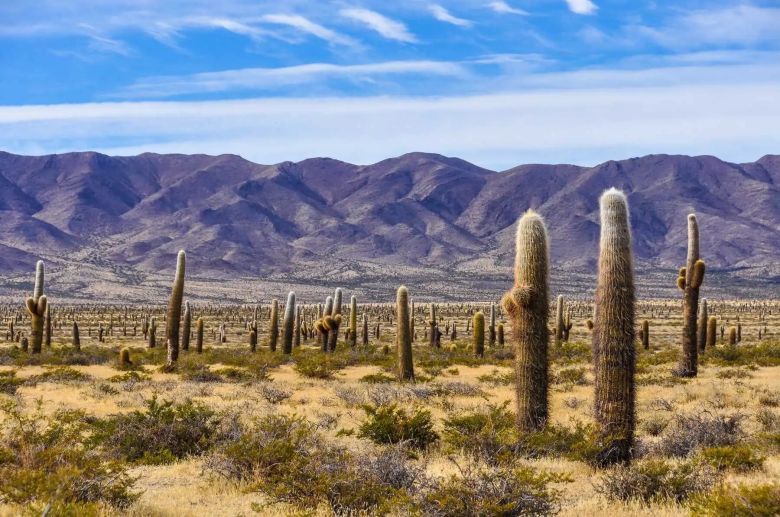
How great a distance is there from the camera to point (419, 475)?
8625mm

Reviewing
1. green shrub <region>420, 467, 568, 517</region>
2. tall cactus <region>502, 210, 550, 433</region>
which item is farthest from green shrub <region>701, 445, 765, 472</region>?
green shrub <region>420, 467, 568, 517</region>

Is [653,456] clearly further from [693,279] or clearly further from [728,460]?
[693,279]

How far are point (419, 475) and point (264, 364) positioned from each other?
1928 centimetres

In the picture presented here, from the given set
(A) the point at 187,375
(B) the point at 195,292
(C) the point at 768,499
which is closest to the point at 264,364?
(A) the point at 187,375

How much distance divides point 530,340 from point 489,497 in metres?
4.34

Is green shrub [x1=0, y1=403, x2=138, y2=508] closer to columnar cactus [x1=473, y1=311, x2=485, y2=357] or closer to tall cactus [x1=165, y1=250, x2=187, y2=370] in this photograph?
tall cactus [x1=165, y1=250, x2=187, y2=370]

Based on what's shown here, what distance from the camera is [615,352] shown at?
10023 mm

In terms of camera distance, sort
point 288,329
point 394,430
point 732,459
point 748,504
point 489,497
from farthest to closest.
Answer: point 288,329, point 394,430, point 732,459, point 489,497, point 748,504

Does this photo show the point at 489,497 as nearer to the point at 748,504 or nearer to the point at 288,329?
the point at 748,504

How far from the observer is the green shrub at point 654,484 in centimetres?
819

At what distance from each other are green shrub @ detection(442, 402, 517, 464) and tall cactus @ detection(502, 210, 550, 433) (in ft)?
1.19

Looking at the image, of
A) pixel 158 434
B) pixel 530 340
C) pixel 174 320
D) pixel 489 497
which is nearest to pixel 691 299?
pixel 530 340

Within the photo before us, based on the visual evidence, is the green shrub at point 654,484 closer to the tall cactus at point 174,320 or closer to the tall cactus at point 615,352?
the tall cactus at point 615,352

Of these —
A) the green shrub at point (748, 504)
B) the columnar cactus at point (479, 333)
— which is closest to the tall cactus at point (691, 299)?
the columnar cactus at point (479, 333)
